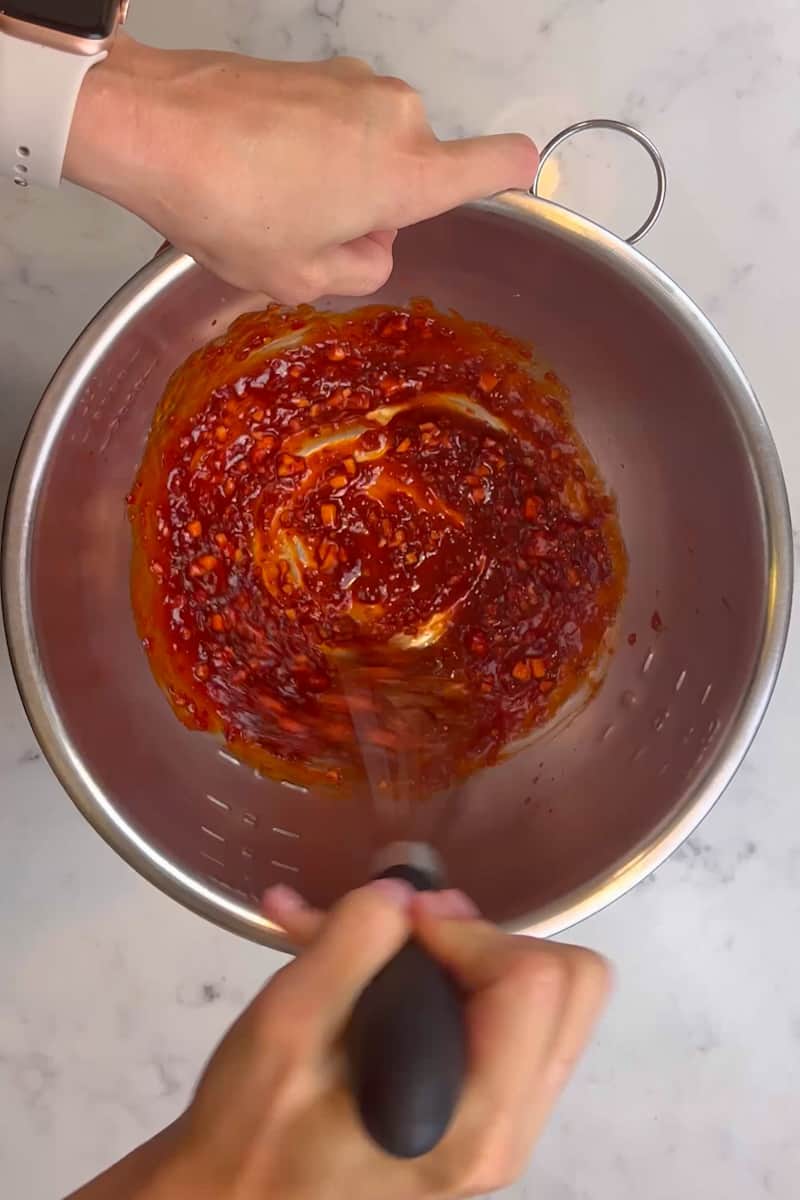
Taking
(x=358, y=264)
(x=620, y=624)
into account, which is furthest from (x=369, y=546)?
(x=358, y=264)

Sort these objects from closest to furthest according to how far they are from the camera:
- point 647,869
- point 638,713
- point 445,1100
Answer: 1. point 445,1100
2. point 647,869
3. point 638,713

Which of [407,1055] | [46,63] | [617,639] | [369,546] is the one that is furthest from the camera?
[369,546]

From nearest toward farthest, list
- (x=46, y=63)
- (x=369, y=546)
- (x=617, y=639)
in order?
(x=46, y=63), (x=617, y=639), (x=369, y=546)

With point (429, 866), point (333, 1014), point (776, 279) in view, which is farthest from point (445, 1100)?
point (776, 279)

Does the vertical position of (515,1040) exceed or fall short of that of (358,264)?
it falls short

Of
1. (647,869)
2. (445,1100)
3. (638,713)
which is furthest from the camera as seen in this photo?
(638,713)

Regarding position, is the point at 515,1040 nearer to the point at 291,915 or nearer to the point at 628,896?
the point at 291,915

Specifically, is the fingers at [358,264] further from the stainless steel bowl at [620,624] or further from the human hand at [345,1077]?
the human hand at [345,1077]

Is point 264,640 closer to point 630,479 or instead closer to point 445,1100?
point 630,479
